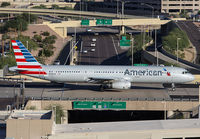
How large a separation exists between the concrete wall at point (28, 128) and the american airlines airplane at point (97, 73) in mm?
34233

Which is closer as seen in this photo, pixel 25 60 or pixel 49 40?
pixel 25 60

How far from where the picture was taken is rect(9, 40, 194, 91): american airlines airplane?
70.2m

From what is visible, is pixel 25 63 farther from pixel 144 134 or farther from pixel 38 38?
pixel 38 38

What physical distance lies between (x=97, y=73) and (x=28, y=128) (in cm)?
3535

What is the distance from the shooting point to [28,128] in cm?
3609

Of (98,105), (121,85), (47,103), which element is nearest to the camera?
(98,105)

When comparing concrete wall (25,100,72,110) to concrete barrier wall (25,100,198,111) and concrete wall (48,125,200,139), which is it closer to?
concrete barrier wall (25,100,198,111)

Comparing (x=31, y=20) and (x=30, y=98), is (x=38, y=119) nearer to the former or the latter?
(x=30, y=98)

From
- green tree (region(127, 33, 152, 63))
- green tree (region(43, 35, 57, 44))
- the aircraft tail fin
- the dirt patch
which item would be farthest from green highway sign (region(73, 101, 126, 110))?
green tree (region(43, 35, 57, 44))

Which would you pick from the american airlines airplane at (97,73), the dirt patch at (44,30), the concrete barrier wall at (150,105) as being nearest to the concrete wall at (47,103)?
the concrete barrier wall at (150,105)

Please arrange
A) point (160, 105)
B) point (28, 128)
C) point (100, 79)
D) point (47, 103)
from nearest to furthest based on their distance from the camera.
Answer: point (28, 128), point (47, 103), point (160, 105), point (100, 79)

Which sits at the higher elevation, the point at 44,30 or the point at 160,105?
the point at 44,30

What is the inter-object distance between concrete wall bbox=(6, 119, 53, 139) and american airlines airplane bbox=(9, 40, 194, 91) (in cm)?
3423

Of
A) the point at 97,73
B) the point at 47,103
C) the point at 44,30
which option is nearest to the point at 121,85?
the point at 97,73
